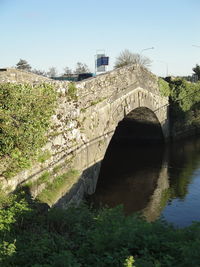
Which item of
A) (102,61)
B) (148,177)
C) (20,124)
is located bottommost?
(148,177)

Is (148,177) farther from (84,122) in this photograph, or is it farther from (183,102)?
(183,102)

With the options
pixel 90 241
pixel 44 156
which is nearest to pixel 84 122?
pixel 44 156

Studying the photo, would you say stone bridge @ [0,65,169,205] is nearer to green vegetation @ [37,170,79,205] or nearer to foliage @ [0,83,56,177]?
green vegetation @ [37,170,79,205]

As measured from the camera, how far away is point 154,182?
16641 mm

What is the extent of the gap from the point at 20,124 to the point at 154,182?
9.87 meters

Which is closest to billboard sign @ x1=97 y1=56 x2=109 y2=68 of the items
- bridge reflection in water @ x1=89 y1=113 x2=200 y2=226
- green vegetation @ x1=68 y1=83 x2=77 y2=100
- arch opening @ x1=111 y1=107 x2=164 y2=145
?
arch opening @ x1=111 y1=107 x2=164 y2=145

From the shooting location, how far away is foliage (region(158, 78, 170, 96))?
926 inches

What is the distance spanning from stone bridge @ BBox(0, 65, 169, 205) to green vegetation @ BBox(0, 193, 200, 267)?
1652 millimetres

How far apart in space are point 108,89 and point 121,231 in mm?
10077

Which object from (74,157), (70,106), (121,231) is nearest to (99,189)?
(74,157)

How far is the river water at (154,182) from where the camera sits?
12.8 m

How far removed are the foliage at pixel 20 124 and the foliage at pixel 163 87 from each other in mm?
15508

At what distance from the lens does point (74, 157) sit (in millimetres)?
11492

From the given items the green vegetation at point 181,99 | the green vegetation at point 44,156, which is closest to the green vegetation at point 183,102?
the green vegetation at point 181,99
